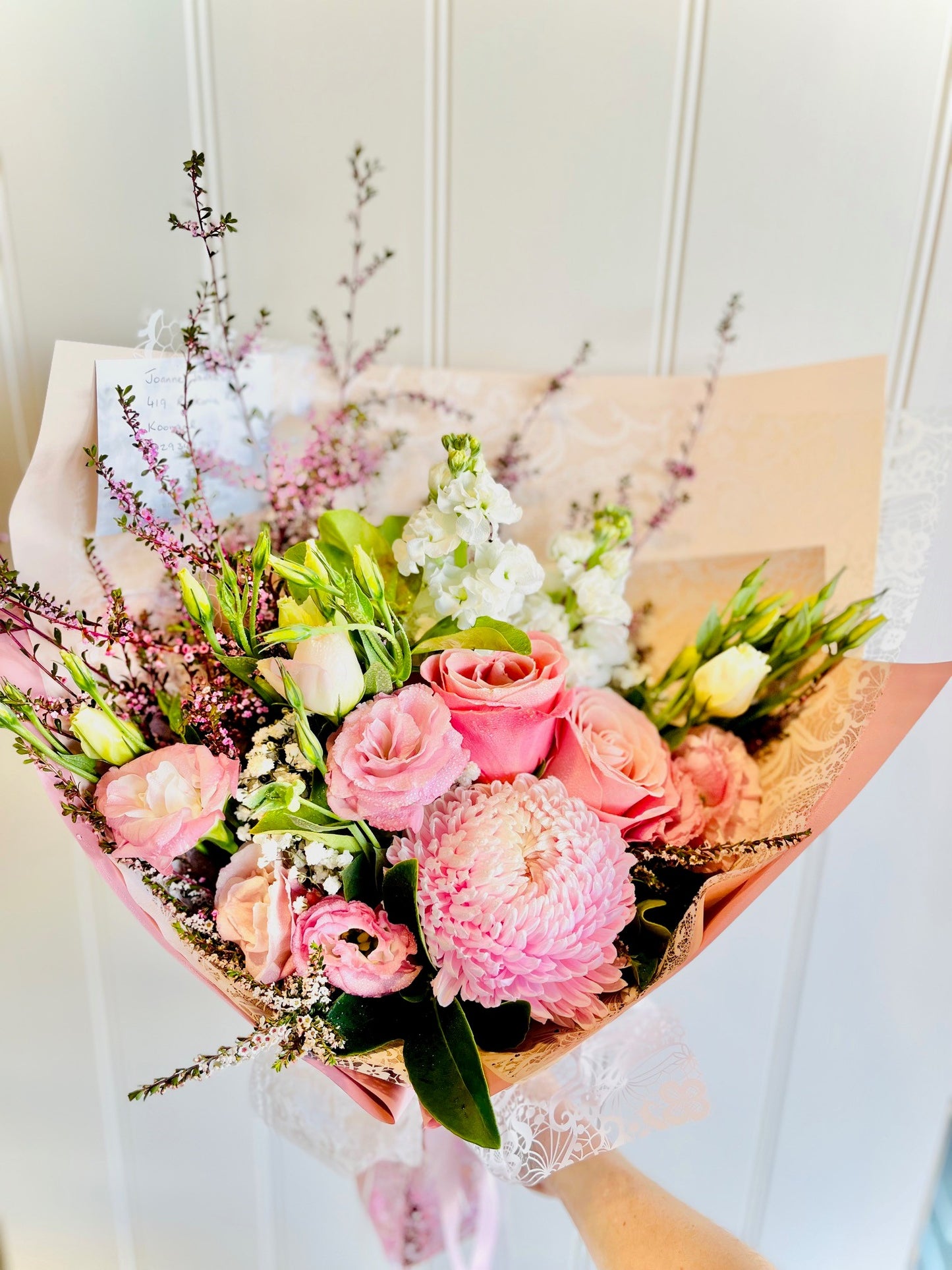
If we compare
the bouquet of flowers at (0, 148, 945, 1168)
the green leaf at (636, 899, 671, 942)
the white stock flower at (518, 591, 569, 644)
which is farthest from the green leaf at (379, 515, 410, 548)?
the green leaf at (636, 899, 671, 942)

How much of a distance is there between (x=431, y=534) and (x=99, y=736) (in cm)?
25

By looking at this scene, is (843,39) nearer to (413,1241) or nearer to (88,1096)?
(413,1241)

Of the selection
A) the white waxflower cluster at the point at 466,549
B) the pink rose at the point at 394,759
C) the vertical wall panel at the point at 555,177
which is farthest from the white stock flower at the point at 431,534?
the vertical wall panel at the point at 555,177

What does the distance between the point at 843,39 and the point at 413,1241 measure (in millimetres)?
1211

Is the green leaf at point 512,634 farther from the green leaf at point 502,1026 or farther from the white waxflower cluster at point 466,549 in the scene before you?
the green leaf at point 502,1026

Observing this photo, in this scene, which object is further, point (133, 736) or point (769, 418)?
point (769, 418)

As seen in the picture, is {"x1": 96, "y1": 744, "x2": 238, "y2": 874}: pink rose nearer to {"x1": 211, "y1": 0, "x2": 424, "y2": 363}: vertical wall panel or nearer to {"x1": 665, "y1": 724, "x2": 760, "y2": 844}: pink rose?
{"x1": 665, "y1": 724, "x2": 760, "y2": 844}: pink rose

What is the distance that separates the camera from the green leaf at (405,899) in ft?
1.61

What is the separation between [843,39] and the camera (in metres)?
0.72

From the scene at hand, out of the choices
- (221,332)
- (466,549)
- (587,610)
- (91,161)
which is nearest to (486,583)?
(466,549)

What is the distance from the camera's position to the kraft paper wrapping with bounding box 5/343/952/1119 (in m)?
0.57

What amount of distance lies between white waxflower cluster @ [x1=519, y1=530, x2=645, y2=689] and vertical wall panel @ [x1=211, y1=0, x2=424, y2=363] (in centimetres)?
31

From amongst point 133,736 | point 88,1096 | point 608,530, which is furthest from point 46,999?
point 608,530

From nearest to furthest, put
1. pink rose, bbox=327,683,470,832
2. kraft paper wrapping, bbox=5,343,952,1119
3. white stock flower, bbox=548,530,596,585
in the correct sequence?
pink rose, bbox=327,683,470,832
kraft paper wrapping, bbox=5,343,952,1119
white stock flower, bbox=548,530,596,585
